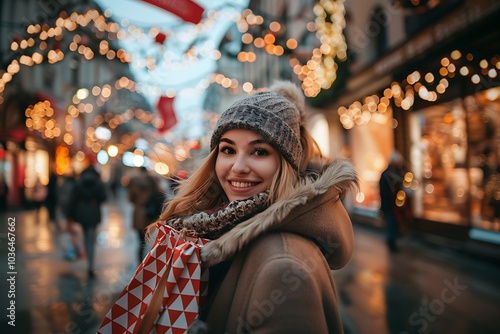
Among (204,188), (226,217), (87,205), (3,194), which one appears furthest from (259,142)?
(3,194)

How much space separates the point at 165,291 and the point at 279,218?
1.77ft

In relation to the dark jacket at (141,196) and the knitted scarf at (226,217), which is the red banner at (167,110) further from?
the knitted scarf at (226,217)

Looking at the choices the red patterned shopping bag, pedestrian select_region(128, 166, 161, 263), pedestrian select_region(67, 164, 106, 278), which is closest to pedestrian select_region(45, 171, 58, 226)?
pedestrian select_region(67, 164, 106, 278)

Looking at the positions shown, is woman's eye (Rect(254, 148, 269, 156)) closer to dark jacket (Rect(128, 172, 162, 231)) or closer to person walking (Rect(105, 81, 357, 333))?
person walking (Rect(105, 81, 357, 333))

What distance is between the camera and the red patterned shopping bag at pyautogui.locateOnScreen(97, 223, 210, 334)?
128 cm

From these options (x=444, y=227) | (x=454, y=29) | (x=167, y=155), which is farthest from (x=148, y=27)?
(x=444, y=227)

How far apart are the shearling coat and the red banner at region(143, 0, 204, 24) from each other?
4.31 m

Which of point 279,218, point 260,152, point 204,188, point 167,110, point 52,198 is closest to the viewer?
point 279,218

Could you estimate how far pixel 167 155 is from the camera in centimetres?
228

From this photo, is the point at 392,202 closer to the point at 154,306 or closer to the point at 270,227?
the point at 270,227

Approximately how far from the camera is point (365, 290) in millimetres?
5023

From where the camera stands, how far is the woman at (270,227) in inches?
42.4

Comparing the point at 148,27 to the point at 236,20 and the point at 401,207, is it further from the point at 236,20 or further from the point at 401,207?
the point at 401,207

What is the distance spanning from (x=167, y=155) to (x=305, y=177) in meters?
1.15
